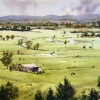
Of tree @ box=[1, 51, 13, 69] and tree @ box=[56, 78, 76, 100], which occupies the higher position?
tree @ box=[1, 51, 13, 69]

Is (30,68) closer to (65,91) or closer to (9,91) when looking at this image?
(9,91)

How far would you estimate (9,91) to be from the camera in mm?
3512

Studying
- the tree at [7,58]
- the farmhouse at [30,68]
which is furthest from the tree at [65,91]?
the tree at [7,58]

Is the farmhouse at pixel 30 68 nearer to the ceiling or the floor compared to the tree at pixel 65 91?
nearer to the ceiling

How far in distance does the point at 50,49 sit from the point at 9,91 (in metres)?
0.88

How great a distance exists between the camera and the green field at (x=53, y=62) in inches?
139

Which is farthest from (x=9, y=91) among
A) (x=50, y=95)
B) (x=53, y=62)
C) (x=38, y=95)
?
(x=53, y=62)

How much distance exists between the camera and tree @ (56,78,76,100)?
360 centimetres

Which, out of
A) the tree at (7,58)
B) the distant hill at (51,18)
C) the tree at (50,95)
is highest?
the distant hill at (51,18)

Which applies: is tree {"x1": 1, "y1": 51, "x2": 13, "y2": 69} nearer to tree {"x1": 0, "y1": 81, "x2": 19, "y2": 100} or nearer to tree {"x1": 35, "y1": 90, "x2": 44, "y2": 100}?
tree {"x1": 0, "y1": 81, "x2": 19, "y2": 100}

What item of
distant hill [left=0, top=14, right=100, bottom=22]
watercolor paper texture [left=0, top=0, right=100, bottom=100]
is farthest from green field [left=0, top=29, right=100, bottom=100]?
distant hill [left=0, top=14, right=100, bottom=22]

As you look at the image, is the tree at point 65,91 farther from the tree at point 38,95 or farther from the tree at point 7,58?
the tree at point 7,58

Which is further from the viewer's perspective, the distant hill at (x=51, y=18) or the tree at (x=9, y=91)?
the distant hill at (x=51, y=18)

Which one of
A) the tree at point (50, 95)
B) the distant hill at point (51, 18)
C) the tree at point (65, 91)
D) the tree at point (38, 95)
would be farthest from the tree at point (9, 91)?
the distant hill at point (51, 18)
